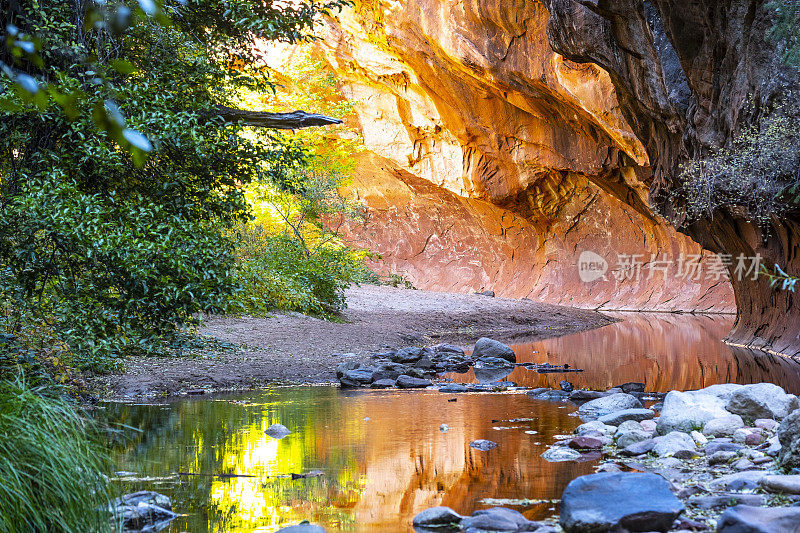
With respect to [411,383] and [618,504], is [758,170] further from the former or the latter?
[618,504]

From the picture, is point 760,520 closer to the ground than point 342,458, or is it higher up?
higher up

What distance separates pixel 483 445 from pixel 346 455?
3.89ft

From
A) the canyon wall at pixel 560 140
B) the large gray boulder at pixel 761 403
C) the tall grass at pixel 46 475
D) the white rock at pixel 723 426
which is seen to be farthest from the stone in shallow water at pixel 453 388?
the canyon wall at pixel 560 140

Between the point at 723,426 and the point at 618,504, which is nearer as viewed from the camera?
the point at 618,504

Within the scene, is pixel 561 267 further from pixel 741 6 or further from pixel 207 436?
pixel 207 436

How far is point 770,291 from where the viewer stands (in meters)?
15.2

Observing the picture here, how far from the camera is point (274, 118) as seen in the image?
33.3 feet

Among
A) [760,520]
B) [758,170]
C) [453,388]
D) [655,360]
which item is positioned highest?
[758,170]

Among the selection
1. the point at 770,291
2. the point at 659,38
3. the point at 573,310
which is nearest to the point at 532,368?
the point at 770,291

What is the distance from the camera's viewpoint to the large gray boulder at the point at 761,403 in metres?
6.75

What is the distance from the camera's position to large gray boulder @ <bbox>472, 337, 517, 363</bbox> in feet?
43.5

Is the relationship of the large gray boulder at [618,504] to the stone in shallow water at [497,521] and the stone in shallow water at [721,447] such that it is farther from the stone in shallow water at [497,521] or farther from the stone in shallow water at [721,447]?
the stone in shallow water at [721,447]

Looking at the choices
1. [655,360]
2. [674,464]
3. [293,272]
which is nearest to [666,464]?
[674,464]

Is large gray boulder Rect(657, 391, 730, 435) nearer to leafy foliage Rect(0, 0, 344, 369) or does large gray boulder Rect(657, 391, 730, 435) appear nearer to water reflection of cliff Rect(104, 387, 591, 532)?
water reflection of cliff Rect(104, 387, 591, 532)
